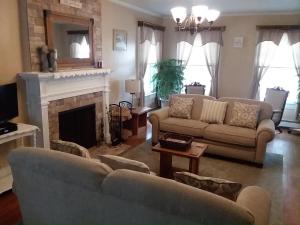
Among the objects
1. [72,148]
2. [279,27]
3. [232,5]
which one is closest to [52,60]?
[72,148]

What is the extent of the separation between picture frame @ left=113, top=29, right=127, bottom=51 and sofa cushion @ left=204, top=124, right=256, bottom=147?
249 centimetres

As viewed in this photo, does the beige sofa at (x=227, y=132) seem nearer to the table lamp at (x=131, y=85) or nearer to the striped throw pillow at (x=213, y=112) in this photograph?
the striped throw pillow at (x=213, y=112)

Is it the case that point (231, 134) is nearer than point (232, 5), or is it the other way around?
point (231, 134)

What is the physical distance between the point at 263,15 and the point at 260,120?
3042mm

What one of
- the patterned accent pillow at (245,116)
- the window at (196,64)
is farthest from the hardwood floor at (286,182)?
the window at (196,64)

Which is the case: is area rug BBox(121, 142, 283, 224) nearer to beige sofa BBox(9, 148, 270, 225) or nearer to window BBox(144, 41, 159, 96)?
beige sofa BBox(9, 148, 270, 225)

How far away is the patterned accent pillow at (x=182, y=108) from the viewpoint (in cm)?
454

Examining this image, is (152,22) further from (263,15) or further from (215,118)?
(215,118)

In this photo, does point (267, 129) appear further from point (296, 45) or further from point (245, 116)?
point (296, 45)

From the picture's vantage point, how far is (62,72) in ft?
11.5

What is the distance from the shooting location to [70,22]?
374cm

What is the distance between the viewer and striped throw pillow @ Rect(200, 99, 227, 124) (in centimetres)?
429

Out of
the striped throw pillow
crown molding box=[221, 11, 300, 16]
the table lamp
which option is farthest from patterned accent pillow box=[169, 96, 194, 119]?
crown molding box=[221, 11, 300, 16]

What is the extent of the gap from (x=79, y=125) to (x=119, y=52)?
1.92m
